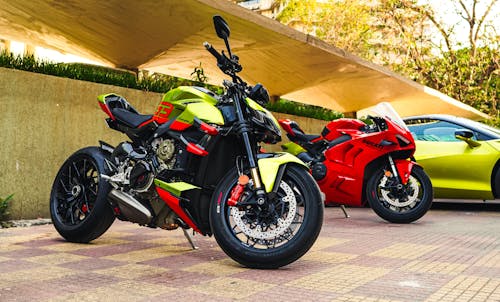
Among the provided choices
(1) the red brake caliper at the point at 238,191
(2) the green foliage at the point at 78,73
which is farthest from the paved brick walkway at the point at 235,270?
(2) the green foliage at the point at 78,73

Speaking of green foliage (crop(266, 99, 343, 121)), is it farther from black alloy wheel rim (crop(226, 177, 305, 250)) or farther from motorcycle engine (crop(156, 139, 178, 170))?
black alloy wheel rim (crop(226, 177, 305, 250))

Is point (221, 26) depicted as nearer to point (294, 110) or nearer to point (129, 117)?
point (129, 117)

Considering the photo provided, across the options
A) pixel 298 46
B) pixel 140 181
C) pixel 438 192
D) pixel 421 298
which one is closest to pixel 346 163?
pixel 438 192

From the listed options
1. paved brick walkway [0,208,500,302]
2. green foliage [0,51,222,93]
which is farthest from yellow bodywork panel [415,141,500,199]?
green foliage [0,51,222,93]

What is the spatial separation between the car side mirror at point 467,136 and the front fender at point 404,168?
75.9 inches

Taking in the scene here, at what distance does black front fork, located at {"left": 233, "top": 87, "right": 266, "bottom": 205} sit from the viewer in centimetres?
394

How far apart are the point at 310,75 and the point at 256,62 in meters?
1.50

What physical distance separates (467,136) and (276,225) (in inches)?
224

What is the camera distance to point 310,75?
38.0ft

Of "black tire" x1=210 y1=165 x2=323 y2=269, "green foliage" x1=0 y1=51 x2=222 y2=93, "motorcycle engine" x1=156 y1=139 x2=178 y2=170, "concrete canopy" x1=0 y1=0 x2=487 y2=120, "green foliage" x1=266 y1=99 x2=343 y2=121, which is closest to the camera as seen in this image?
"black tire" x1=210 y1=165 x2=323 y2=269

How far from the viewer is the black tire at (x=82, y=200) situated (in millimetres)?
4910

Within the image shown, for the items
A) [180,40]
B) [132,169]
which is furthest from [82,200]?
[180,40]

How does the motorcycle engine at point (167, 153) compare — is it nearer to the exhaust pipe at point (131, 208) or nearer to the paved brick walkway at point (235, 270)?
the exhaust pipe at point (131, 208)

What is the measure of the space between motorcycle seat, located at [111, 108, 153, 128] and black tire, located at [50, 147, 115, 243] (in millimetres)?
410
